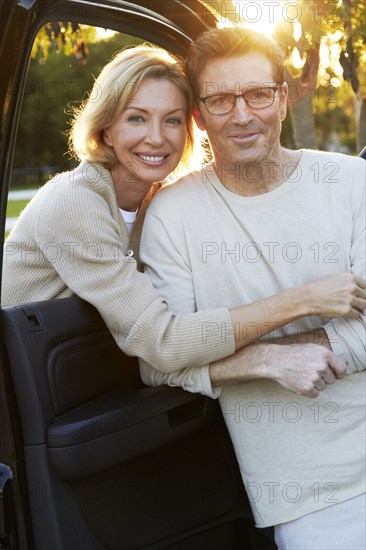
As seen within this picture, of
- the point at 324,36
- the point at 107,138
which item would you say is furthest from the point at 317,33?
the point at 107,138

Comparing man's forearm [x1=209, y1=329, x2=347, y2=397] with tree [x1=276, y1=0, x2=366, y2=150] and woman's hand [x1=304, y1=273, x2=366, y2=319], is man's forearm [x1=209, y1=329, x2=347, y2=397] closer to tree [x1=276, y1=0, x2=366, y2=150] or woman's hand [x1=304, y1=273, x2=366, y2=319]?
woman's hand [x1=304, y1=273, x2=366, y2=319]

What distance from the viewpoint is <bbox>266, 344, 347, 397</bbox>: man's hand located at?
2072 mm

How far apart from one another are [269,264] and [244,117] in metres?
0.39

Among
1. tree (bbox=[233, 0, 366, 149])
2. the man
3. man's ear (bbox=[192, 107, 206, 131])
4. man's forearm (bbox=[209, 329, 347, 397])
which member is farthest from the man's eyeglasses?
tree (bbox=[233, 0, 366, 149])

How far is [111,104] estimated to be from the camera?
2.50m

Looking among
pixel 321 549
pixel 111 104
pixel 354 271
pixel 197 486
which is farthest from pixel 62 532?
pixel 111 104

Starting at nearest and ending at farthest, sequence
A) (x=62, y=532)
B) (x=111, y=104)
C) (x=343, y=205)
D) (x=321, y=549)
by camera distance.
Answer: (x=62, y=532), (x=321, y=549), (x=343, y=205), (x=111, y=104)

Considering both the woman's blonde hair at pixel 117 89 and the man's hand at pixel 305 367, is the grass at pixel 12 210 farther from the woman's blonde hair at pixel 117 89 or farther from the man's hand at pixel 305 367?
the man's hand at pixel 305 367

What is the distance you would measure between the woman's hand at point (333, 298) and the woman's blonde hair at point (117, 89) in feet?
2.42

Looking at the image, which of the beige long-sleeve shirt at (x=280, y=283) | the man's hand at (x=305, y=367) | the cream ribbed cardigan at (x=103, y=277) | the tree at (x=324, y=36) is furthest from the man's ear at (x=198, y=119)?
the tree at (x=324, y=36)

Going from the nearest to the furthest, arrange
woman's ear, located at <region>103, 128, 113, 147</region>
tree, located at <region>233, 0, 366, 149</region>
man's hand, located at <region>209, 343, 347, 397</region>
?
man's hand, located at <region>209, 343, 347, 397</region> → woman's ear, located at <region>103, 128, 113, 147</region> → tree, located at <region>233, 0, 366, 149</region>

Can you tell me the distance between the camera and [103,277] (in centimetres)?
213

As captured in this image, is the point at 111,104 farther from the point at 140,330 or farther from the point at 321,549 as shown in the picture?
the point at 321,549

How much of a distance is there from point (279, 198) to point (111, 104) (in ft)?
1.89
